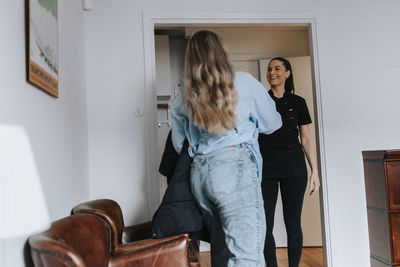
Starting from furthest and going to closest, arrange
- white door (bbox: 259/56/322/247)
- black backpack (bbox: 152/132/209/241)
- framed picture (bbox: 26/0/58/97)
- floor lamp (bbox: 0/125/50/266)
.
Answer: white door (bbox: 259/56/322/247), black backpack (bbox: 152/132/209/241), framed picture (bbox: 26/0/58/97), floor lamp (bbox: 0/125/50/266)

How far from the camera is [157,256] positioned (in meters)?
1.69

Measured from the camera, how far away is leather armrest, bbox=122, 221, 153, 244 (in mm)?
2320

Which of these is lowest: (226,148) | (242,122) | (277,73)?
Result: (226,148)

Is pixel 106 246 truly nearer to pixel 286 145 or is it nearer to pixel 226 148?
pixel 226 148

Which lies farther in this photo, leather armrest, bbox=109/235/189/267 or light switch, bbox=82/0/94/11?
light switch, bbox=82/0/94/11

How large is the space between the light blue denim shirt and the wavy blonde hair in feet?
0.21

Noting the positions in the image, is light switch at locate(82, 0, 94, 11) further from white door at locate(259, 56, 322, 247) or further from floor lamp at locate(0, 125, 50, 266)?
white door at locate(259, 56, 322, 247)

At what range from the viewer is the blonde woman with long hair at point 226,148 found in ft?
5.28

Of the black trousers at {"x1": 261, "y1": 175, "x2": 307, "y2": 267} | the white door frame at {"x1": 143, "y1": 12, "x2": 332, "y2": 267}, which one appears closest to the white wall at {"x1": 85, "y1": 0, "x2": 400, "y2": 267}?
the white door frame at {"x1": 143, "y1": 12, "x2": 332, "y2": 267}

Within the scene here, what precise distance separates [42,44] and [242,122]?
3.02 feet

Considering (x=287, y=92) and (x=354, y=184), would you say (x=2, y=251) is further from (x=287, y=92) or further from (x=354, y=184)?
(x=354, y=184)

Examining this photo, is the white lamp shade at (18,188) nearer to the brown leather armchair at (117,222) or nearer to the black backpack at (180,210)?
the brown leather armchair at (117,222)

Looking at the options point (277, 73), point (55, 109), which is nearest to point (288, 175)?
point (277, 73)

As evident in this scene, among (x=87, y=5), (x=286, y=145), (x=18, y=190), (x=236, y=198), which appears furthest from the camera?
(x=87, y=5)
